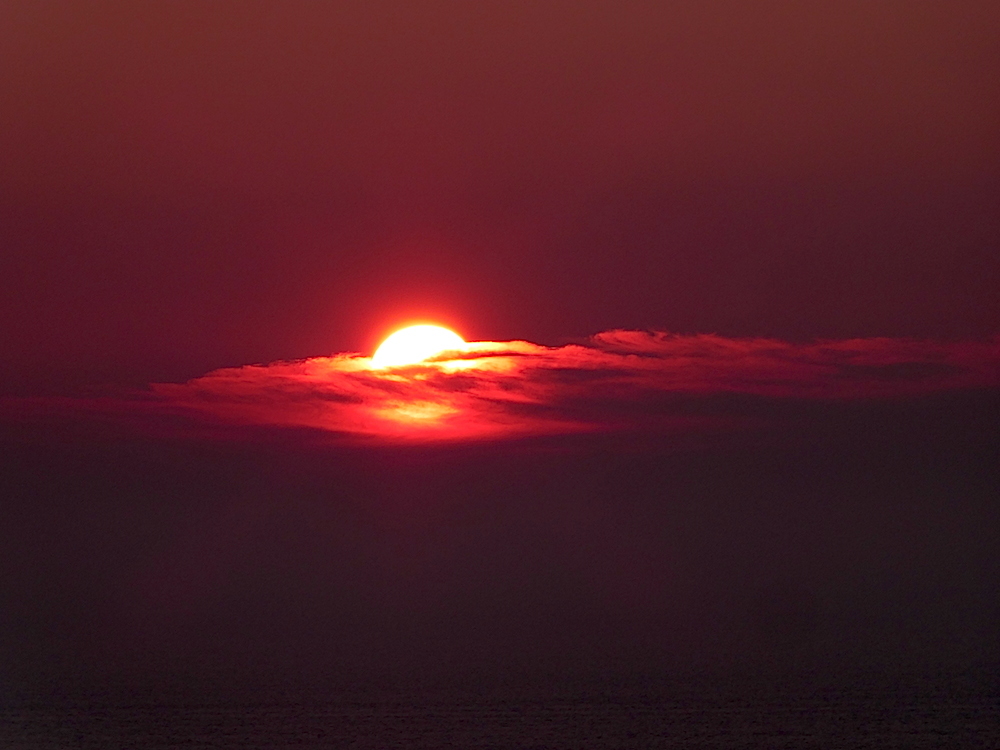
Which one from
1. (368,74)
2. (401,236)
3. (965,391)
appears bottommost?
(965,391)

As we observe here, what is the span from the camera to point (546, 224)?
4672 millimetres

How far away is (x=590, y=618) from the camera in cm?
462

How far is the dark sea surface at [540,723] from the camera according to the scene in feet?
14.7

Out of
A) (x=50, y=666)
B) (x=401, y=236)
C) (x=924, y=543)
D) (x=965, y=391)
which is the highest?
(x=401, y=236)

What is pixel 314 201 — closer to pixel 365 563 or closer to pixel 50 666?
pixel 365 563

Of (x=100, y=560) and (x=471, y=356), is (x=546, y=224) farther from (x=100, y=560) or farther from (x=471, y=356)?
(x=100, y=560)

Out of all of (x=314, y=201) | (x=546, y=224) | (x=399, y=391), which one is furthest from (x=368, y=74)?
(x=399, y=391)

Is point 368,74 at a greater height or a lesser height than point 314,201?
greater

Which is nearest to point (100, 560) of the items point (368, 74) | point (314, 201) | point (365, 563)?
point (365, 563)

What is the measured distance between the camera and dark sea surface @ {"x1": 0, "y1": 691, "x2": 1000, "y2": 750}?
14.7 ft

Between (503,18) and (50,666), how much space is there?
2747mm

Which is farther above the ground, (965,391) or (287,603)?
(965,391)

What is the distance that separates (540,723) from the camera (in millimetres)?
4512

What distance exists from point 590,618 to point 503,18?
2.10 m
